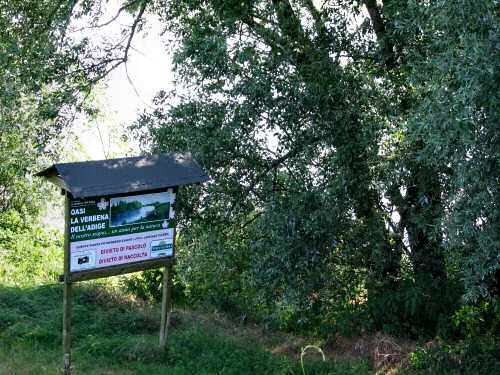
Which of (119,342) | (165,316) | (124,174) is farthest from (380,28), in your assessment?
(119,342)

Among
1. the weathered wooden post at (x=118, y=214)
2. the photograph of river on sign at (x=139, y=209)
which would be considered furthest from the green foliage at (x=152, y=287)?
the photograph of river on sign at (x=139, y=209)

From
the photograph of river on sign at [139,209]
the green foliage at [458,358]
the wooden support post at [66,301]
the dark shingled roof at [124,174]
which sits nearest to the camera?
the dark shingled roof at [124,174]

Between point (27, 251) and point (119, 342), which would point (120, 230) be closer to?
point (119, 342)

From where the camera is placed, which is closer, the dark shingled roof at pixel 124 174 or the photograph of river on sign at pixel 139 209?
the dark shingled roof at pixel 124 174

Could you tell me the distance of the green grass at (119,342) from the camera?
23.4ft

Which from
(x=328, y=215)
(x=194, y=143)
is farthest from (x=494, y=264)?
(x=194, y=143)

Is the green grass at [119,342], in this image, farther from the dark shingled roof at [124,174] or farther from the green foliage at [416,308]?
the dark shingled roof at [124,174]

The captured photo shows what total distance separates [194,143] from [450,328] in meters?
4.61

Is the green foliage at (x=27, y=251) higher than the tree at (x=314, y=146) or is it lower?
lower

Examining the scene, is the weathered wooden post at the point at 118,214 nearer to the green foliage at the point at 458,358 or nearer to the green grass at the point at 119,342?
the green grass at the point at 119,342

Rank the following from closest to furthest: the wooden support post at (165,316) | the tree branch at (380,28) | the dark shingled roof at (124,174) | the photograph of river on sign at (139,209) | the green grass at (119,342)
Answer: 1. the dark shingled roof at (124,174)
2. the photograph of river on sign at (139,209)
3. the green grass at (119,342)
4. the wooden support post at (165,316)
5. the tree branch at (380,28)

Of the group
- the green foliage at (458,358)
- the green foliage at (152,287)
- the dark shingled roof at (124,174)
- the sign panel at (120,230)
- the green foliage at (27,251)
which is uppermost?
the dark shingled roof at (124,174)

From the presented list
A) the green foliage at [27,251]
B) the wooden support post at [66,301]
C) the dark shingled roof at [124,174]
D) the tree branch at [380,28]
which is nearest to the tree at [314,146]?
the tree branch at [380,28]

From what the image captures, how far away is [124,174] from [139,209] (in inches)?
20.6
